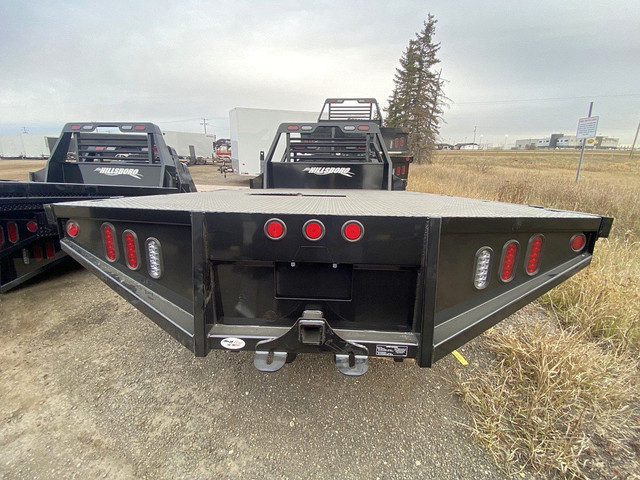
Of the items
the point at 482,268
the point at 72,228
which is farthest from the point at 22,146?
the point at 482,268

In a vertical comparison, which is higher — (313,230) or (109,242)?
(313,230)

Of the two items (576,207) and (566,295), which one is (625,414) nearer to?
(566,295)

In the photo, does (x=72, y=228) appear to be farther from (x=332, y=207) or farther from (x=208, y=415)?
(x=332, y=207)

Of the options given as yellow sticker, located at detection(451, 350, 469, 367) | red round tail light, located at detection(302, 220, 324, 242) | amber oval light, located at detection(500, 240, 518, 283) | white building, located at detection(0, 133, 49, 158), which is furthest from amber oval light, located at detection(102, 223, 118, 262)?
white building, located at detection(0, 133, 49, 158)

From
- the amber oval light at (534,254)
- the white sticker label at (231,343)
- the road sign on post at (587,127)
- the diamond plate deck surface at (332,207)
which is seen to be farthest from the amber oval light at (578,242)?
the road sign on post at (587,127)

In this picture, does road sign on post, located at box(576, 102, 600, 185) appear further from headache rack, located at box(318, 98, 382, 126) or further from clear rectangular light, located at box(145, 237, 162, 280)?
clear rectangular light, located at box(145, 237, 162, 280)

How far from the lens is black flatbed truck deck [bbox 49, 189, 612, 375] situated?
1379mm

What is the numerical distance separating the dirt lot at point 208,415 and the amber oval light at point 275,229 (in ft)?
3.91

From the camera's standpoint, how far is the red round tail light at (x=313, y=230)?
1358mm

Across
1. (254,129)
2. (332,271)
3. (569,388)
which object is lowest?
(569,388)

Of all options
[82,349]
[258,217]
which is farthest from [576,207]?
[82,349]

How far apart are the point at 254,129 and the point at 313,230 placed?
1679 centimetres

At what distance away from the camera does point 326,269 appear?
1.55m

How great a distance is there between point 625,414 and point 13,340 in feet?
14.7
